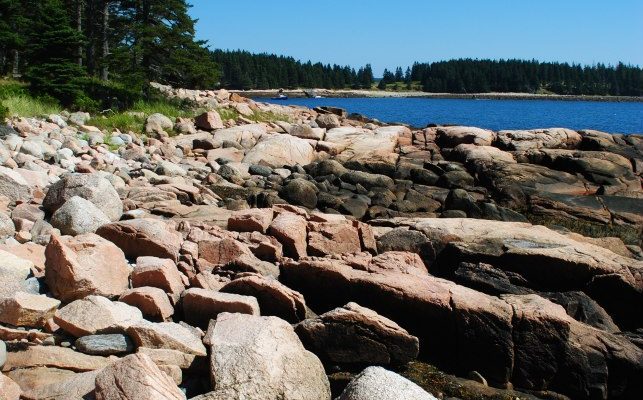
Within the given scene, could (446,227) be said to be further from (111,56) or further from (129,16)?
(129,16)

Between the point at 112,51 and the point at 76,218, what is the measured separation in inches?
681

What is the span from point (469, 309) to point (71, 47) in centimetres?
2118

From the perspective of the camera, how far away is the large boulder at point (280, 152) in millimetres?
20500

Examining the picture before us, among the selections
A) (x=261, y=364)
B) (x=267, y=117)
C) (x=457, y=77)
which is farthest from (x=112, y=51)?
(x=457, y=77)

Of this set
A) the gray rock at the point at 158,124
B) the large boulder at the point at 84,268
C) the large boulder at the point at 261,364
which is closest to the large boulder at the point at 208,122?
the gray rock at the point at 158,124

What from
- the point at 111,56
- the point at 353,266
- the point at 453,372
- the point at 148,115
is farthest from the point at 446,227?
the point at 111,56

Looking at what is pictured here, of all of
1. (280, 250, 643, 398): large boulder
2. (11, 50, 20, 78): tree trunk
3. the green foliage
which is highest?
(11, 50, 20, 78): tree trunk

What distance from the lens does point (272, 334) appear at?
7.10 metres

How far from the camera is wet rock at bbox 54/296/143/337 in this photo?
23.4ft

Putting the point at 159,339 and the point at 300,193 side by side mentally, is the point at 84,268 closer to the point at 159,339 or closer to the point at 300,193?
the point at 159,339

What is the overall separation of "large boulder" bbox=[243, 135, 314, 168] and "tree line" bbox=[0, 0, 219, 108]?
22.2 feet

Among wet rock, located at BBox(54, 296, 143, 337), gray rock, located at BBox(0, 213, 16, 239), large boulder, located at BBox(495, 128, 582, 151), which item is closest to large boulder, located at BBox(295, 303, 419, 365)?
wet rock, located at BBox(54, 296, 143, 337)

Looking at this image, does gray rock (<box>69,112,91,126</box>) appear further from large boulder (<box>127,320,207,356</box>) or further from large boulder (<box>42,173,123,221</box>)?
large boulder (<box>127,320,207,356</box>)

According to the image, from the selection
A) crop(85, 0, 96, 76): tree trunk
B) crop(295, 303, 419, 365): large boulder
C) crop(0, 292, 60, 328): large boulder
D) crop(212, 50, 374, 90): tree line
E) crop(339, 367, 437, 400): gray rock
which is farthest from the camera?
crop(212, 50, 374, 90): tree line
